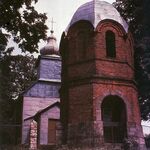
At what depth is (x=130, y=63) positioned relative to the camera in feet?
63.4

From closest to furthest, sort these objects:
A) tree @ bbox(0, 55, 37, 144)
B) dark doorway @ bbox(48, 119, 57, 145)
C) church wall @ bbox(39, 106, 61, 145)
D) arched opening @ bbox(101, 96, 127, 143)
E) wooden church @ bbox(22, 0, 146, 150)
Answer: wooden church @ bbox(22, 0, 146, 150)
arched opening @ bbox(101, 96, 127, 143)
church wall @ bbox(39, 106, 61, 145)
dark doorway @ bbox(48, 119, 57, 145)
tree @ bbox(0, 55, 37, 144)

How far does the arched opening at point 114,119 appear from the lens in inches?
695

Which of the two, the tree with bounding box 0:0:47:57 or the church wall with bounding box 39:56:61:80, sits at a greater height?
the church wall with bounding box 39:56:61:80

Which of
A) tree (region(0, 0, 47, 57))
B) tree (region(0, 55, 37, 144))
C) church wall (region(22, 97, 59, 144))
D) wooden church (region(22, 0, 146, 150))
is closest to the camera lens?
tree (region(0, 0, 47, 57))

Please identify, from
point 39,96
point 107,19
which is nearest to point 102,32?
point 107,19

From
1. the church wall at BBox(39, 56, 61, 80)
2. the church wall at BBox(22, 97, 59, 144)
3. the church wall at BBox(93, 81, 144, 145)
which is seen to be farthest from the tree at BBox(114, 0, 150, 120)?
the church wall at BBox(39, 56, 61, 80)

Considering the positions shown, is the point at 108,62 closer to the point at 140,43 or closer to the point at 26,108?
the point at 140,43

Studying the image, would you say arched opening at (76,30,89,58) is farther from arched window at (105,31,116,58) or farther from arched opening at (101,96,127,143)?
arched opening at (101,96,127,143)

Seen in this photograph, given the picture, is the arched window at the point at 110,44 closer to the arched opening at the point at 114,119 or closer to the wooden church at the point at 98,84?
the wooden church at the point at 98,84

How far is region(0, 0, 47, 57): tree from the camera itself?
1228cm

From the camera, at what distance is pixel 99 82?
17.7 meters

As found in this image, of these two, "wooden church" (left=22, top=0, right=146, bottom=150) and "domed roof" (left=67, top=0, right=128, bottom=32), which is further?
"domed roof" (left=67, top=0, right=128, bottom=32)

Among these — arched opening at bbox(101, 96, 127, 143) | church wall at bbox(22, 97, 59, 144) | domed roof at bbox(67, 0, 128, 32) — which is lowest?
arched opening at bbox(101, 96, 127, 143)

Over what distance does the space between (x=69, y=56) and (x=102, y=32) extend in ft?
7.13
